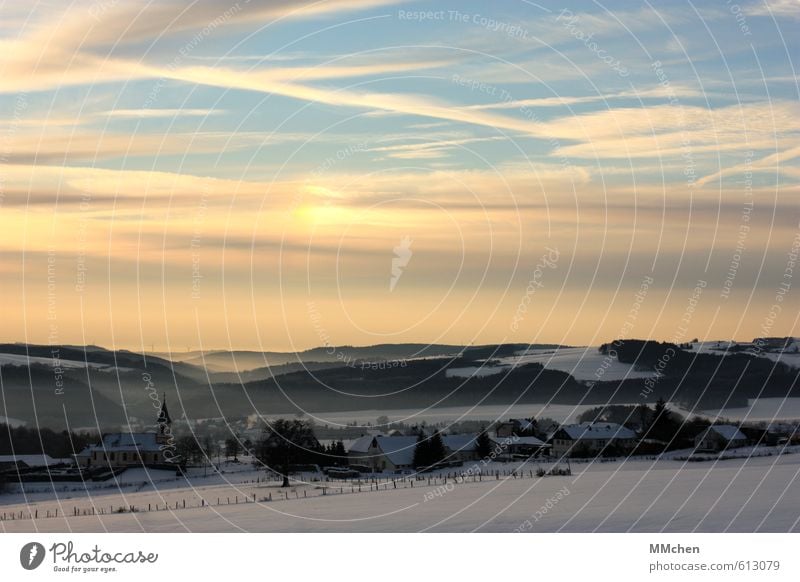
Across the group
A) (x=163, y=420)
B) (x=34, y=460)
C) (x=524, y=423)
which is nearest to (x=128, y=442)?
(x=163, y=420)

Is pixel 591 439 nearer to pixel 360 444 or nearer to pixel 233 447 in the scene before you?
pixel 360 444

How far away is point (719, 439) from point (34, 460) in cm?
3063

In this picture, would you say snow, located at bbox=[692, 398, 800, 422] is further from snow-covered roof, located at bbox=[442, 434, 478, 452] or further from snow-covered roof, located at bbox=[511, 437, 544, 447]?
snow-covered roof, located at bbox=[442, 434, 478, 452]

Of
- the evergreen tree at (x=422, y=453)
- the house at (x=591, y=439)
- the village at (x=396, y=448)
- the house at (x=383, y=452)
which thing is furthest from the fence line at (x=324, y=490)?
the house at (x=591, y=439)

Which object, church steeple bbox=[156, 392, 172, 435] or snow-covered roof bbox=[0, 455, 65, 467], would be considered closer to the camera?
snow-covered roof bbox=[0, 455, 65, 467]

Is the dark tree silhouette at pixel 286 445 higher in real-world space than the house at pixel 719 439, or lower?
higher

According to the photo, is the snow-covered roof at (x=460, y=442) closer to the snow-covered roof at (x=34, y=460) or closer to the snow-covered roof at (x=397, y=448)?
the snow-covered roof at (x=397, y=448)

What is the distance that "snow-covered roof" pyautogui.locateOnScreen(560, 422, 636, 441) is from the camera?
60.3 m

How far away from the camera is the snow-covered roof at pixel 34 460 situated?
5522cm

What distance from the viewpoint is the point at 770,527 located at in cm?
3988

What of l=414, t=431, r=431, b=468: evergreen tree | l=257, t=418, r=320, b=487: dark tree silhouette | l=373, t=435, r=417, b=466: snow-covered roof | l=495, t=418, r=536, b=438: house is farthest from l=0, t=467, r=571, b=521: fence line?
l=495, t=418, r=536, b=438: house

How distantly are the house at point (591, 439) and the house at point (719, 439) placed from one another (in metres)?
3.36

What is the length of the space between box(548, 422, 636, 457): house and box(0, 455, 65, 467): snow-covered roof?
72.9 ft

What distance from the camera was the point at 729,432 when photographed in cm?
5816
